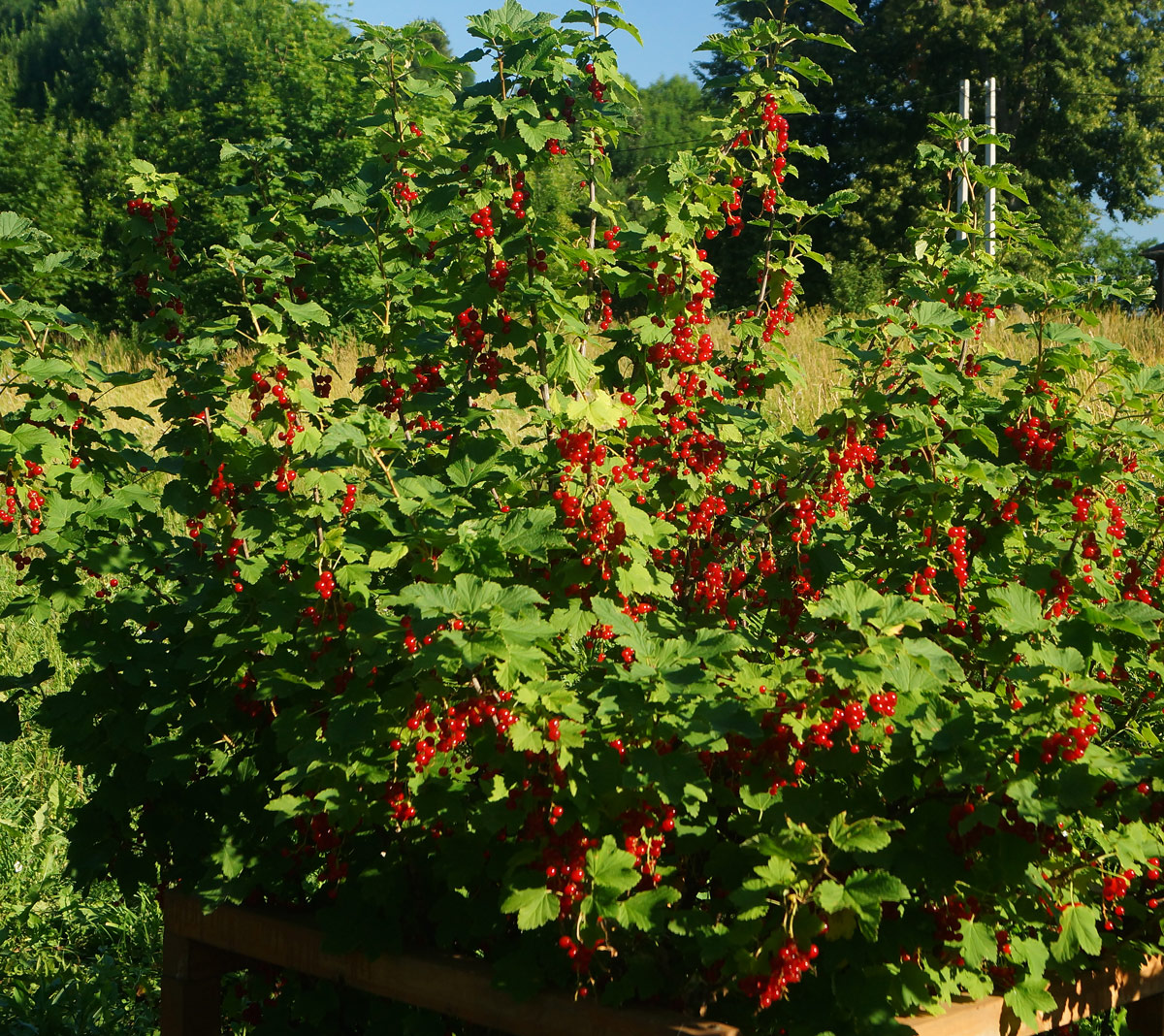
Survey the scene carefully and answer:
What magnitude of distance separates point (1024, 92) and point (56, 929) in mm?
34903

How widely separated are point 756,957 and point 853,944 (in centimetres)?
25

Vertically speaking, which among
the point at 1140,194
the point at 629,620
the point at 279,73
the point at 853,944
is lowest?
the point at 853,944

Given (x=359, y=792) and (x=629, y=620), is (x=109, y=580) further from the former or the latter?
(x=629, y=620)

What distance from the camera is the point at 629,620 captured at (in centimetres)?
215

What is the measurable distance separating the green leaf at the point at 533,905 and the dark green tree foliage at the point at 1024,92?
29147 mm

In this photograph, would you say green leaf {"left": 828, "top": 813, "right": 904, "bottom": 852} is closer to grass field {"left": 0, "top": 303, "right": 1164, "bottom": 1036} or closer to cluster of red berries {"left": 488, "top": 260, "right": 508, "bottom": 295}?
cluster of red berries {"left": 488, "top": 260, "right": 508, "bottom": 295}

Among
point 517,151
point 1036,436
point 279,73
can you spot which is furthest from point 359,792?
point 279,73

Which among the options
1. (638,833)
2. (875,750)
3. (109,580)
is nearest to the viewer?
(638,833)

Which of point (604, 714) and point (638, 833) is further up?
point (604, 714)

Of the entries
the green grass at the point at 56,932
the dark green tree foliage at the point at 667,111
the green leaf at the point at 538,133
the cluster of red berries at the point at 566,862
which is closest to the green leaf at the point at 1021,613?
the cluster of red berries at the point at 566,862

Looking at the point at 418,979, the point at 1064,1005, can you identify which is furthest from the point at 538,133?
the point at 1064,1005

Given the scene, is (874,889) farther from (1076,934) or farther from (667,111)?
(667,111)

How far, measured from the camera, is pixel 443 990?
258cm

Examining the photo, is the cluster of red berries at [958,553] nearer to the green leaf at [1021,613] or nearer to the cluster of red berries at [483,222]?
the green leaf at [1021,613]
